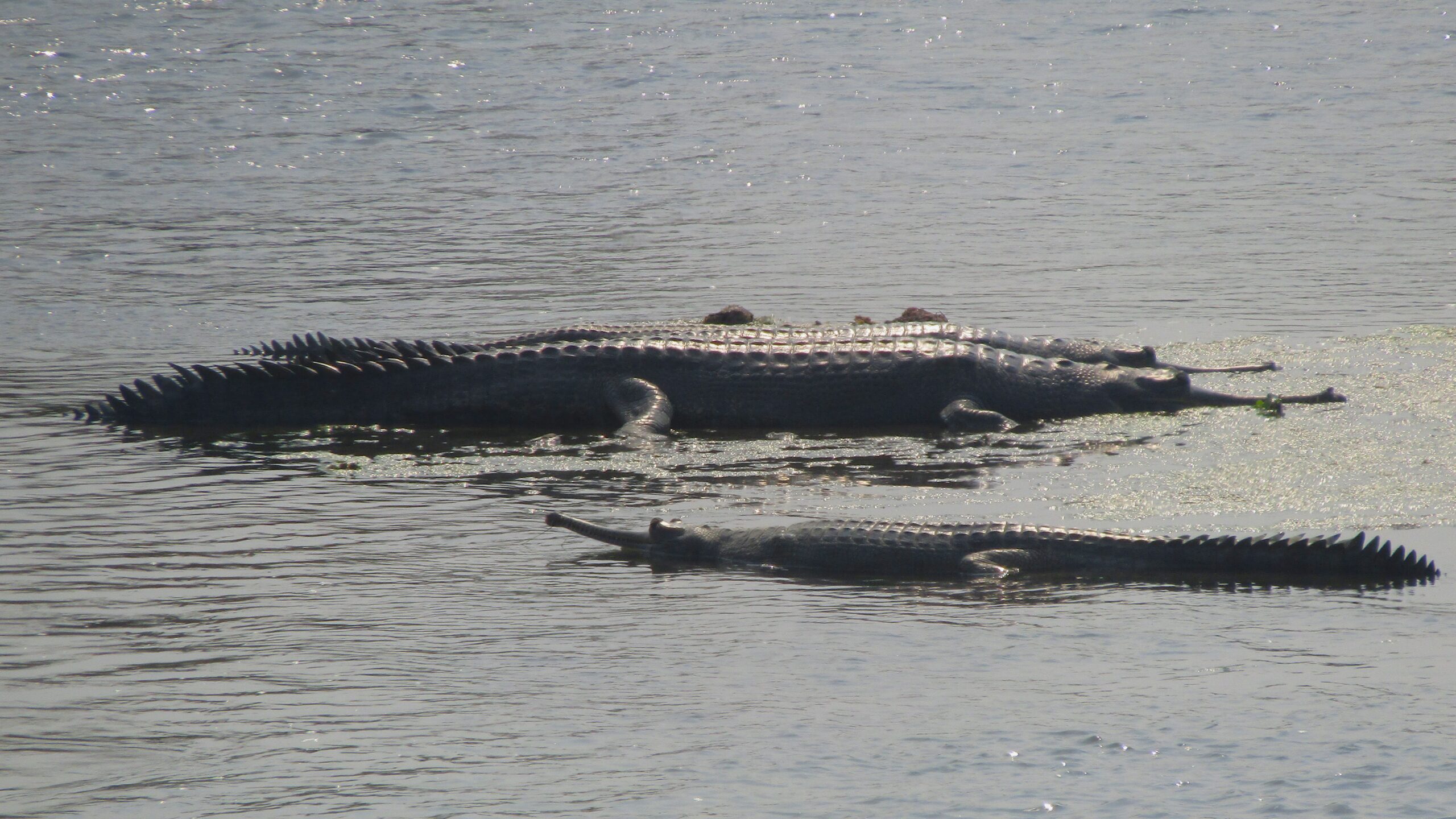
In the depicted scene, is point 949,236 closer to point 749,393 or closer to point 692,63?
point 749,393

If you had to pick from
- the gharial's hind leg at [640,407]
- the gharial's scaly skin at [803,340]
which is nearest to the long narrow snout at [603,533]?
the gharial's hind leg at [640,407]

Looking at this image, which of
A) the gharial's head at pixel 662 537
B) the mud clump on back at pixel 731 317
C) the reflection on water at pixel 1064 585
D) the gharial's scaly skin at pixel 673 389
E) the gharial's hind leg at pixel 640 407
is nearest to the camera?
the reflection on water at pixel 1064 585

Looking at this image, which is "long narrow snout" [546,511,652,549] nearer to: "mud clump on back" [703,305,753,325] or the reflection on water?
the reflection on water

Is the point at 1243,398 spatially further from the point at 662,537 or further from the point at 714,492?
the point at 662,537

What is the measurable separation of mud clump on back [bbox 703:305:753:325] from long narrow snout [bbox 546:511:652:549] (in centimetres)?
400

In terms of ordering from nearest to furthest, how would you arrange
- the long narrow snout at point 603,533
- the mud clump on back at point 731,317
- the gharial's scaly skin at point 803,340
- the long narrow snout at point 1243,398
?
the long narrow snout at point 603,533 < the long narrow snout at point 1243,398 < the gharial's scaly skin at point 803,340 < the mud clump on back at point 731,317

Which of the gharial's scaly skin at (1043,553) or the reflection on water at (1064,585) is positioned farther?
the gharial's scaly skin at (1043,553)

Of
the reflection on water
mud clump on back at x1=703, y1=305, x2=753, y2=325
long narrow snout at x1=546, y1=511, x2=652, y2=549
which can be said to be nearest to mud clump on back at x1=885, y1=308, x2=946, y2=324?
mud clump on back at x1=703, y1=305, x2=753, y2=325

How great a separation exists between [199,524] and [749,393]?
9.23 feet

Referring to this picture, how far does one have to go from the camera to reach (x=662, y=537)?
210 inches

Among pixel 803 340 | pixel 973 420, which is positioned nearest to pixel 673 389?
pixel 803 340

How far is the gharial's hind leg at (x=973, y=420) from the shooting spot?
7594mm

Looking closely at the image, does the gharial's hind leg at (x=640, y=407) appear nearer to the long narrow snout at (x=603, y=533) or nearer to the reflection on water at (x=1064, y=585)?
the long narrow snout at (x=603, y=533)

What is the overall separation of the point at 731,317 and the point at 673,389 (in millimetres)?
1563
